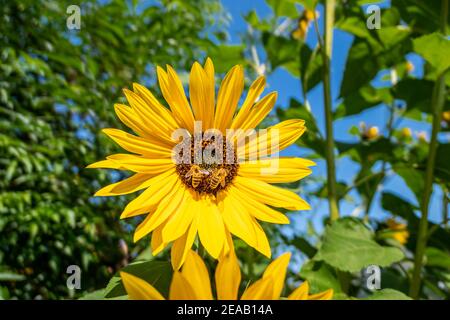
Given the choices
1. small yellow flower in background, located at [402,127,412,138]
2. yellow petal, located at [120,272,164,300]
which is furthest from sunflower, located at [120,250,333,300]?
small yellow flower in background, located at [402,127,412,138]

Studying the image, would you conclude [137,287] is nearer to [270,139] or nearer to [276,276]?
[276,276]

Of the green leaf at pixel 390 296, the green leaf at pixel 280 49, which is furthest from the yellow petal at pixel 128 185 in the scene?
the green leaf at pixel 280 49

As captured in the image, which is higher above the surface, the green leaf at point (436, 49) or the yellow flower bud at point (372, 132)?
the green leaf at point (436, 49)

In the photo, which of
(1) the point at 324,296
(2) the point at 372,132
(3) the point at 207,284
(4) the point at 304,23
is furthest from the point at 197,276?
(2) the point at 372,132

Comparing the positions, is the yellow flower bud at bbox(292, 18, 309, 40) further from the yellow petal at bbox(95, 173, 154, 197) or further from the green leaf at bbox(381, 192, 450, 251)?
the yellow petal at bbox(95, 173, 154, 197)

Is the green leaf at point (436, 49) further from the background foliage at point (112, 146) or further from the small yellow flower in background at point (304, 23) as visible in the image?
the small yellow flower in background at point (304, 23)
